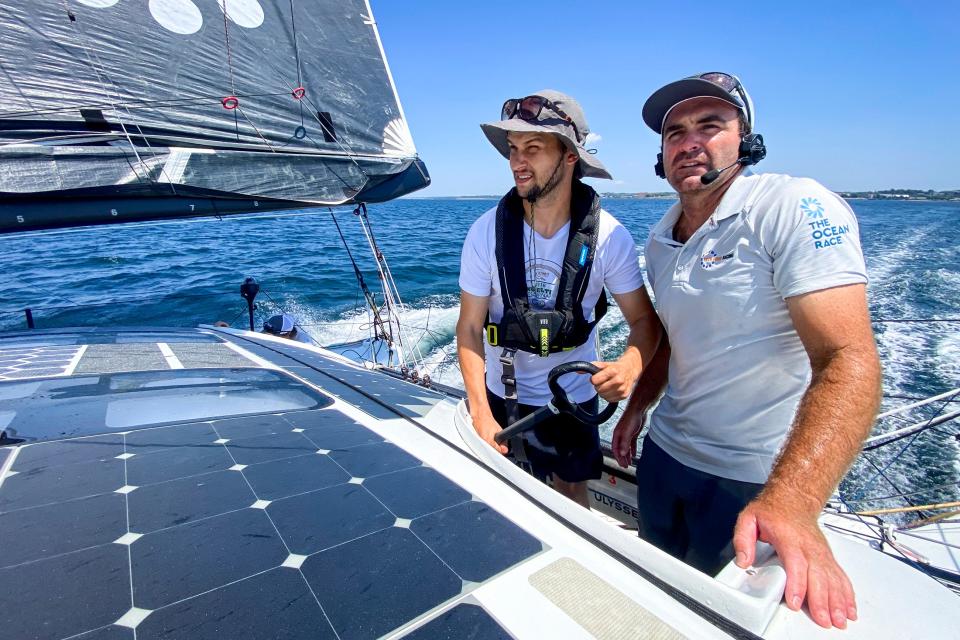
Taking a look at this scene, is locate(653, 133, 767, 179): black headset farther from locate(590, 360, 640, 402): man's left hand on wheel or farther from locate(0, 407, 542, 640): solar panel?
locate(0, 407, 542, 640): solar panel

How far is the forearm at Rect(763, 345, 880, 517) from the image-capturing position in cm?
105

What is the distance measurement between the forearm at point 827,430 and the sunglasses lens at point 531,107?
4.31ft

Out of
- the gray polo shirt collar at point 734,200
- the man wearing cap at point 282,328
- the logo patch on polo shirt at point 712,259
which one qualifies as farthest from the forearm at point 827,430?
the man wearing cap at point 282,328

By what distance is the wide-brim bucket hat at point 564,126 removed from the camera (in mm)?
1845

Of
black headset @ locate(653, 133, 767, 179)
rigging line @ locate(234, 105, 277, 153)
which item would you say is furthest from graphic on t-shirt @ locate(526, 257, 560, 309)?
rigging line @ locate(234, 105, 277, 153)

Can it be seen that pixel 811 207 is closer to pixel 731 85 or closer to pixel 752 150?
pixel 752 150

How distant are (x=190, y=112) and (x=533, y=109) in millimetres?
3348

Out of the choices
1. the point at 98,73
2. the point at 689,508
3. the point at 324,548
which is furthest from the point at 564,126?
the point at 98,73

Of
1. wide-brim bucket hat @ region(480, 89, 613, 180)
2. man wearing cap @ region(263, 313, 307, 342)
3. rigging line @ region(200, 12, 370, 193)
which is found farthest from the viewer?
man wearing cap @ region(263, 313, 307, 342)

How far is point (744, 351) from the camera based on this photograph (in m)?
1.54

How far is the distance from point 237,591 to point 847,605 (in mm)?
1135

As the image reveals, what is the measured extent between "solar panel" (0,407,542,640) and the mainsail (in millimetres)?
2375

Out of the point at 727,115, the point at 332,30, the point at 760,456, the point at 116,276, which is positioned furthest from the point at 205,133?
the point at 116,276

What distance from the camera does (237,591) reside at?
978mm
